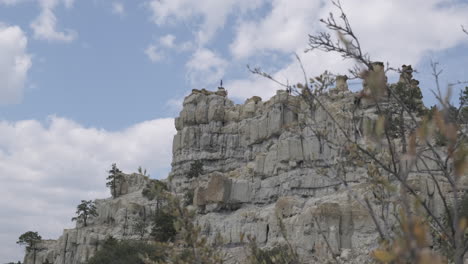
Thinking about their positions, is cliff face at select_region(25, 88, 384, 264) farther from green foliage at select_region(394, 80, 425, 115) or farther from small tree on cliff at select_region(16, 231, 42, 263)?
green foliage at select_region(394, 80, 425, 115)

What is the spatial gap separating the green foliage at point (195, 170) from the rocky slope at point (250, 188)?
2.73 feet

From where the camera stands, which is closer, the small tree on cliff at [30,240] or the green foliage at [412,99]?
the green foliage at [412,99]

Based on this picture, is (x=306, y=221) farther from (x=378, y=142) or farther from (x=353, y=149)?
(x=378, y=142)

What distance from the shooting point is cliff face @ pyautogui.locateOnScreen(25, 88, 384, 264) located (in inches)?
→ 1550

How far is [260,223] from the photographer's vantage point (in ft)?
149

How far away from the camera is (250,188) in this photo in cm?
5431

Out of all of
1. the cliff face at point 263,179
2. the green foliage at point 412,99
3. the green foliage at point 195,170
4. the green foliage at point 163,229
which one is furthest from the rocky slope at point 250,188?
the green foliage at point 412,99

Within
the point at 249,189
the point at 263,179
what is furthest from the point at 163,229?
the point at 263,179

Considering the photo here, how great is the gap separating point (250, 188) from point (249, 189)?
0.19m

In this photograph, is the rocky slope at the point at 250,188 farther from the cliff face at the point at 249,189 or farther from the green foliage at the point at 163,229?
the green foliage at the point at 163,229

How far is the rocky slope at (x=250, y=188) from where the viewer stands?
39.3 metres

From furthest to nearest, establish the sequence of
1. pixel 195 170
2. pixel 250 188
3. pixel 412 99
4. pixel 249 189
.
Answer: pixel 195 170
pixel 250 188
pixel 249 189
pixel 412 99

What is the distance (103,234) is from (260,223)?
2314cm

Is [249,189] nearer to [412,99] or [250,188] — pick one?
[250,188]
